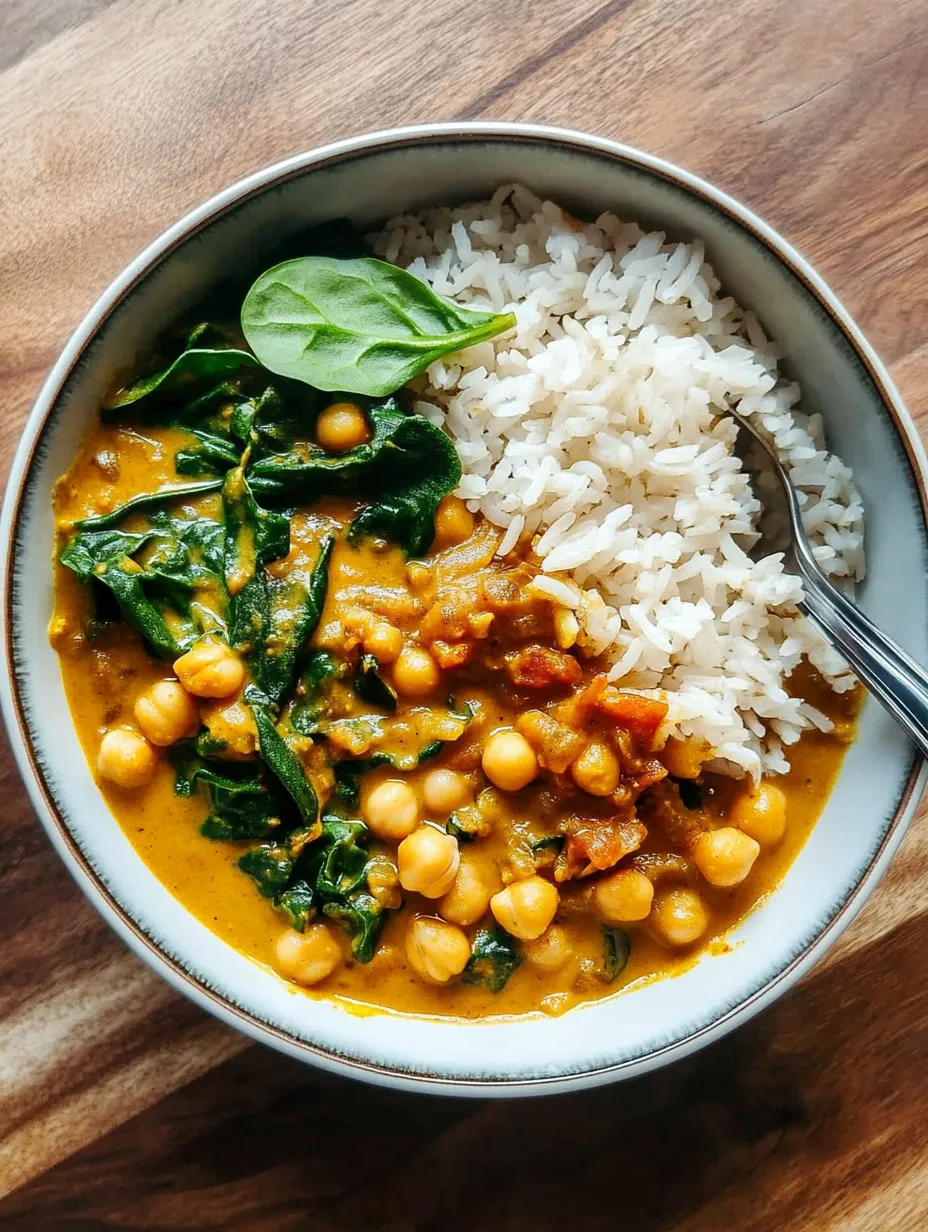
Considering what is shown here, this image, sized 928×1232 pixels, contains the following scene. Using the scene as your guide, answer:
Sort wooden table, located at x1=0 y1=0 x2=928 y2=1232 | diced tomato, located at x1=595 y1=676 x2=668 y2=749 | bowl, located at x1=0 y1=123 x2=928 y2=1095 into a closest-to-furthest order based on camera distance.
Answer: bowl, located at x1=0 y1=123 x2=928 y2=1095
diced tomato, located at x1=595 y1=676 x2=668 y2=749
wooden table, located at x1=0 y1=0 x2=928 y2=1232

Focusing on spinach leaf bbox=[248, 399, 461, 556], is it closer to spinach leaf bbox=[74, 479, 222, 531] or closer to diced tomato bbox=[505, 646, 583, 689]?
spinach leaf bbox=[74, 479, 222, 531]

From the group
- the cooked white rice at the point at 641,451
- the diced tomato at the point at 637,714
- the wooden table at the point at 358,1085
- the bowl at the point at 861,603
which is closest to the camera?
the bowl at the point at 861,603

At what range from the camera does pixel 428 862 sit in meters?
2.41

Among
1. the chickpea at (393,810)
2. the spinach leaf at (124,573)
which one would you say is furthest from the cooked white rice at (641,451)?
the spinach leaf at (124,573)

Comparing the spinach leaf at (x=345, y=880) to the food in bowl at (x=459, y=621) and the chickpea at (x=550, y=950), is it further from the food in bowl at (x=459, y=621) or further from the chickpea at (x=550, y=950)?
the chickpea at (x=550, y=950)

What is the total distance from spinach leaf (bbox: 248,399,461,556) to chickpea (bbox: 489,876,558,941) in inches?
34.9

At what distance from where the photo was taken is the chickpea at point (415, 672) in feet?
8.11

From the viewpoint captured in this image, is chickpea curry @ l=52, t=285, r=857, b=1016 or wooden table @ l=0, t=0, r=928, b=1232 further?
wooden table @ l=0, t=0, r=928, b=1232

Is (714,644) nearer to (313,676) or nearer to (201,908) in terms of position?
(313,676)

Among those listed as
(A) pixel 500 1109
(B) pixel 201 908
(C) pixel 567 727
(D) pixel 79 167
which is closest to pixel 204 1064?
(B) pixel 201 908

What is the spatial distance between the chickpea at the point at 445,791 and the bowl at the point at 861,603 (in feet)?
1.83

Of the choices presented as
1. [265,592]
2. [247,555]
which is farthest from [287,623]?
[247,555]

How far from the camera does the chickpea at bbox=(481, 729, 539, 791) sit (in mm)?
2461

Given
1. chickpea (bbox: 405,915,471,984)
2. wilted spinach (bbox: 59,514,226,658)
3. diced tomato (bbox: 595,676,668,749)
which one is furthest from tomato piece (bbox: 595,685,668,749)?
wilted spinach (bbox: 59,514,226,658)
